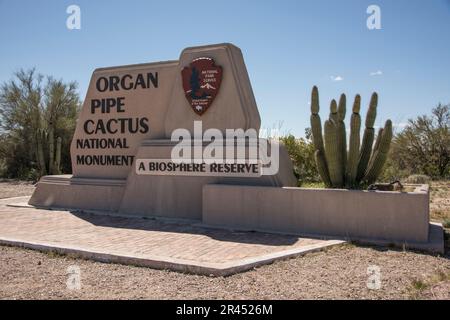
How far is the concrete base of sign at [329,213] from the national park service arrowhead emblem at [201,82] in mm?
1996

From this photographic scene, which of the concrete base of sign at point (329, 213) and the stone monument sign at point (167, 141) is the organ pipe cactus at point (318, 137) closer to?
the stone monument sign at point (167, 141)

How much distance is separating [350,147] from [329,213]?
5.06ft

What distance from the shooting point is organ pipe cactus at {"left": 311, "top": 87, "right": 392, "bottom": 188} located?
26.8 ft

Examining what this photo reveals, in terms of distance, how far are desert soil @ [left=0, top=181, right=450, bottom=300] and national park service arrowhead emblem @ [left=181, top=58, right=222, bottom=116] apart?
4460 millimetres

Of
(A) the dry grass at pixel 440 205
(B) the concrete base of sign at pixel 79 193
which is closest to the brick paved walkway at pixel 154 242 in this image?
(B) the concrete base of sign at pixel 79 193

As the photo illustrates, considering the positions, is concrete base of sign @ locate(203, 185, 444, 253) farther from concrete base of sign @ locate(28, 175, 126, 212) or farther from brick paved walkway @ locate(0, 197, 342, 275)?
concrete base of sign @ locate(28, 175, 126, 212)

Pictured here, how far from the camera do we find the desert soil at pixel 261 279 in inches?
181

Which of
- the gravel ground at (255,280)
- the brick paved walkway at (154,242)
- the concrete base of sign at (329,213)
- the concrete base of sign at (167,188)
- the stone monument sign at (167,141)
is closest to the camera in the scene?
the gravel ground at (255,280)

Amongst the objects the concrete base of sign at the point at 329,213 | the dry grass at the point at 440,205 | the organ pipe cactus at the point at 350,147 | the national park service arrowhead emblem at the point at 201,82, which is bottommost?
the dry grass at the point at 440,205

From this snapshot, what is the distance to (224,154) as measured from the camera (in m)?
8.82

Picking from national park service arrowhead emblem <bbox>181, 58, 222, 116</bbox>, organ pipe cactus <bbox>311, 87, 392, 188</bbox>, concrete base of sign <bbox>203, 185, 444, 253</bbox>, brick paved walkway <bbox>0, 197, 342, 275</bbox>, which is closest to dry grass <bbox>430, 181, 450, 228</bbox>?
concrete base of sign <bbox>203, 185, 444, 253</bbox>

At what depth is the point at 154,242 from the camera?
7.14 metres

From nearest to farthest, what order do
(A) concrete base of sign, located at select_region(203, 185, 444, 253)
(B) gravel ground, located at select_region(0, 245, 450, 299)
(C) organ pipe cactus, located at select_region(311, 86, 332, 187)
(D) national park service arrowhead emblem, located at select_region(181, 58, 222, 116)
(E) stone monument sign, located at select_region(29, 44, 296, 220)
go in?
(B) gravel ground, located at select_region(0, 245, 450, 299)
(A) concrete base of sign, located at select_region(203, 185, 444, 253)
(C) organ pipe cactus, located at select_region(311, 86, 332, 187)
(E) stone monument sign, located at select_region(29, 44, 296, 220)
(D) national park service arrowhead emblem, located at select_region(181, 58, 222, 116)
